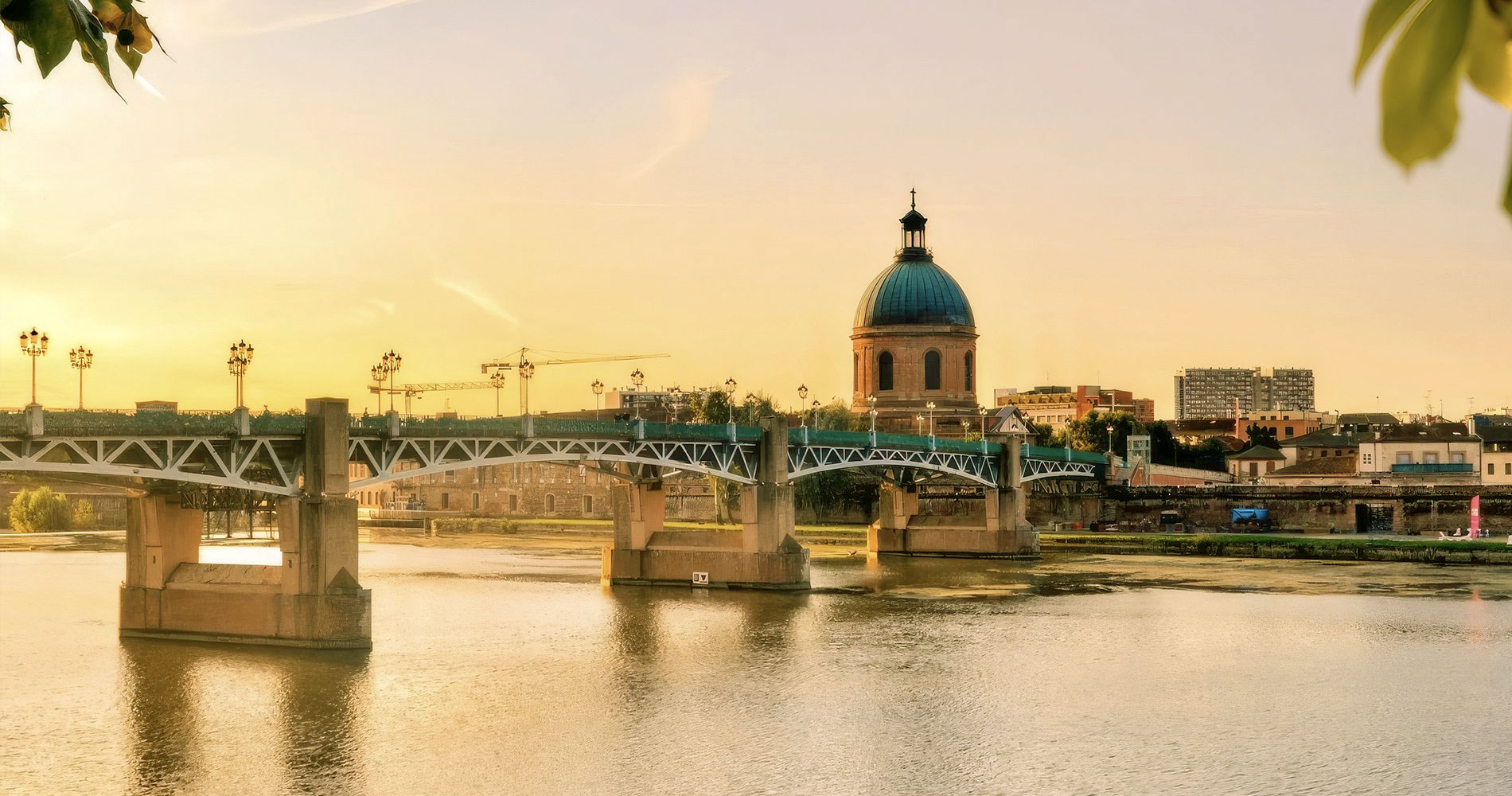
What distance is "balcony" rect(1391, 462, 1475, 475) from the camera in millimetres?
110625

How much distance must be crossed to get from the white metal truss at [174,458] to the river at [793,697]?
566 cm

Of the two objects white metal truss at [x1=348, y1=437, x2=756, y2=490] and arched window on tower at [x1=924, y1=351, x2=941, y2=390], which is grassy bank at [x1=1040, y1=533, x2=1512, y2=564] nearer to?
arched window on tower at [x1=924, y1=351, x2=941, y2=390]

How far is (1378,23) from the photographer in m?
1.42

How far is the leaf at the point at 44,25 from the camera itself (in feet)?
8.48

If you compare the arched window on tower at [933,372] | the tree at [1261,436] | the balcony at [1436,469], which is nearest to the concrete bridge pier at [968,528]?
the arched window on tower at [933,372]

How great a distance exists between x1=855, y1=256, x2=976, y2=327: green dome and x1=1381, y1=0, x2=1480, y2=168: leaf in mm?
125693

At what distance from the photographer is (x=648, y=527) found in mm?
74938

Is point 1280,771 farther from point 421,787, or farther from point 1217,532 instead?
point 1217,532

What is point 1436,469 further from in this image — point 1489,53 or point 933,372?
point 1489,53

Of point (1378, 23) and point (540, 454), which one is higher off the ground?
point (540, 454)

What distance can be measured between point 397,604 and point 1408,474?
7875 cm

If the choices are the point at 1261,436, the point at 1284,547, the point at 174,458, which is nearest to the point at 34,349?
the point at 174,458

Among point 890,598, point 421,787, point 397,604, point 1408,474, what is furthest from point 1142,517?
point 421,787

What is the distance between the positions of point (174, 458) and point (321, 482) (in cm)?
451
